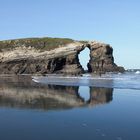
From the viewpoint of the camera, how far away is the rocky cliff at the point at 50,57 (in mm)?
107312

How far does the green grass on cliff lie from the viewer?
117062 millimetres

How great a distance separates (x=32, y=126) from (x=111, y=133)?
3378 mm

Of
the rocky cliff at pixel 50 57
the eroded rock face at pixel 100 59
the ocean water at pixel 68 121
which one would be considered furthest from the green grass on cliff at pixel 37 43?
the ocean water at pixel 68 121

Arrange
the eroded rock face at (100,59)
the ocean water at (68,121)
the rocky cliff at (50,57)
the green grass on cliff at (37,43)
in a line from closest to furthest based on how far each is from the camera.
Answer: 1. the ocean water at (68,121)
2. the rocky cliff at (50,57)
3. the green grass on cliff at (37,43)
4. the eroded rock face at (100,59)

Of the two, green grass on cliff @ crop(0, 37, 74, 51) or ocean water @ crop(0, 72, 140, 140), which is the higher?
green grass on cliff @ crop(0, 37, 74, 51)

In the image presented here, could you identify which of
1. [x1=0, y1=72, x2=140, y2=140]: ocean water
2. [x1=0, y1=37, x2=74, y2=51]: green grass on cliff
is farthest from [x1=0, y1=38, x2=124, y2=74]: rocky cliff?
[x1=0, y1=72, x2=140, y2=140]: ocean water

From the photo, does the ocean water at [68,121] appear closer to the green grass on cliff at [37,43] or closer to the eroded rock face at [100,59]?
the green grass on cliff at [37,43]

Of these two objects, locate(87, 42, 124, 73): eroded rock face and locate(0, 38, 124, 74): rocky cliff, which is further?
locate(87, 42, 124, 73): eroded rock face

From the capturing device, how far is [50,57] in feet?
358

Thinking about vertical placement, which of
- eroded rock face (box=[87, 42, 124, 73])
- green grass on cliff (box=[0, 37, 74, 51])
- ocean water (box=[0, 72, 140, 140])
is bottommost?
ocean water (box=[0, 72, 140, 140])

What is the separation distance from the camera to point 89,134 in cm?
1302

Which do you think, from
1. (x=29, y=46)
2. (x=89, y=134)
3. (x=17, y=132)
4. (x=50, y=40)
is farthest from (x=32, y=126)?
(x=50, y=40)

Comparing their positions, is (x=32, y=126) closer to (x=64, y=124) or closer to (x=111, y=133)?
(x=64, y=124)

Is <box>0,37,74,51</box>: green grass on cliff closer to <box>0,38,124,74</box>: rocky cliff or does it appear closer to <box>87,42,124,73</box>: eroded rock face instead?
<box>0,38,124,74</box>: rocky cliff
